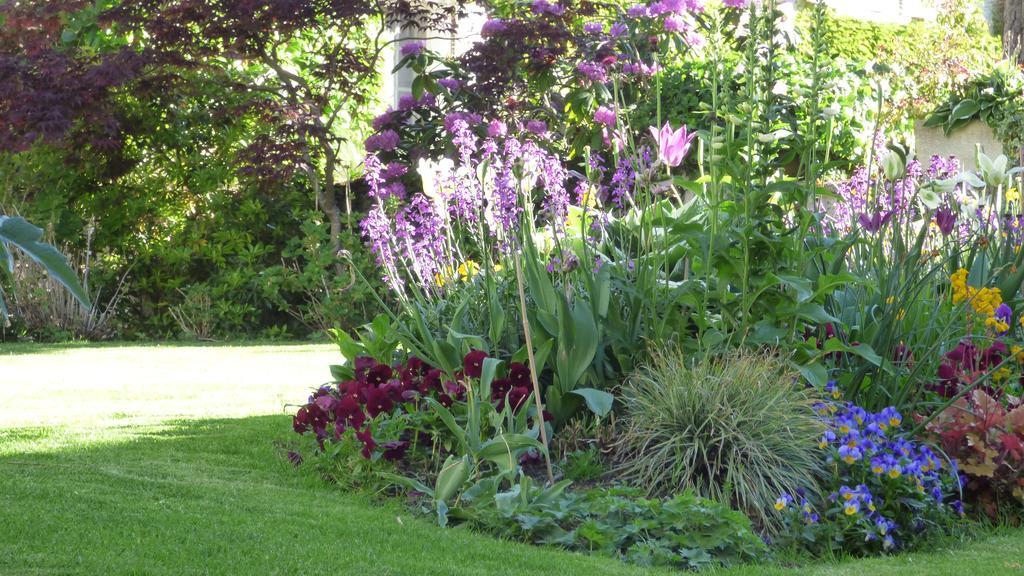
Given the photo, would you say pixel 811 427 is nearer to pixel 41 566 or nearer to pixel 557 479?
pixel 557 479

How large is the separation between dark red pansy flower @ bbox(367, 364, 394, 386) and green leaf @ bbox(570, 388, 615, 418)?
80cm

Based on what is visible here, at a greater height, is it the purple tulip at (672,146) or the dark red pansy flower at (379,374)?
the purple tulip at (672,146)

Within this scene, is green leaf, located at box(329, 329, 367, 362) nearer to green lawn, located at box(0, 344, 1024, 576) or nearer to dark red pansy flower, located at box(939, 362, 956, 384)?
green lawn, located at box(0, 344, 1024, 576)

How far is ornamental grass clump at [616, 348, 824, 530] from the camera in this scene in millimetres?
3406

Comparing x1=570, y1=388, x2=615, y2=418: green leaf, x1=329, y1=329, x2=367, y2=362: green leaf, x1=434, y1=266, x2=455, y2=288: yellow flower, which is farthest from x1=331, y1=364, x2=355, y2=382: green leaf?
x1=570, y1=388, x2=615, y2=418: green leaf

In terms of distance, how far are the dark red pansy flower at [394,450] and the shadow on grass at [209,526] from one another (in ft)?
0.63

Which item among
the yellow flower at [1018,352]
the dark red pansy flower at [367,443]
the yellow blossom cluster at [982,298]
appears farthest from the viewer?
the yellow blossom cluster at [982,298]

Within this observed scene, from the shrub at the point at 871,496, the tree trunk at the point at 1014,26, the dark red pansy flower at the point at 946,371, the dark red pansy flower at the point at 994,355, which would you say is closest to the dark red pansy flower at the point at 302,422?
the shrub at the point at 871,496

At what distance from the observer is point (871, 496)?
131 inches

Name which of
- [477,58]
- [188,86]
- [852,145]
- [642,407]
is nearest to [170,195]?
[188,86]

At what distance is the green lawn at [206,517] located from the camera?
2.74 meters

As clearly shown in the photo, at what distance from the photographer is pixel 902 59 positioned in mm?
12305

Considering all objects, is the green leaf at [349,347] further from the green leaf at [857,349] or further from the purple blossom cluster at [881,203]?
the purple blossom cluster at [881,203]

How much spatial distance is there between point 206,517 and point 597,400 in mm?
1381
